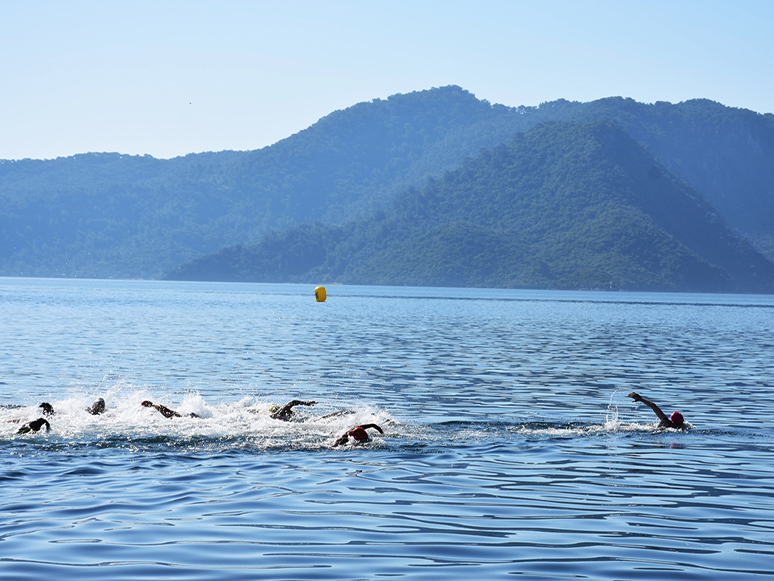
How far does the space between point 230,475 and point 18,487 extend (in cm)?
401

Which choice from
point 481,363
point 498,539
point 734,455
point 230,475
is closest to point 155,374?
point 481,363

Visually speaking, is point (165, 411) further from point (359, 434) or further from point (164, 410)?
point (359, 434)

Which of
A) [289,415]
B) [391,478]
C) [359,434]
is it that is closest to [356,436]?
[359,434]

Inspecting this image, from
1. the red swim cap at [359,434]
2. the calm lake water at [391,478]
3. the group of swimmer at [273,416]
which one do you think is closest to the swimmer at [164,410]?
the group of swimmer at [273,416]

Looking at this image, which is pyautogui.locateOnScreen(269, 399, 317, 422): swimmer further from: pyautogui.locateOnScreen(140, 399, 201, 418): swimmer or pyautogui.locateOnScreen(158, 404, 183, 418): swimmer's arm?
pyautogui.locateOnScreen(158, 404, 183, 418): swimmer's arm

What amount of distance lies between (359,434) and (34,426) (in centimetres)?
741

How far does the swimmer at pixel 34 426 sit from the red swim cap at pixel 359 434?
7015 millimetres

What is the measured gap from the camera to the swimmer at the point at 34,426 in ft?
69.4

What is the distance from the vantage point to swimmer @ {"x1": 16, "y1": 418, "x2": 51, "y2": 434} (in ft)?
69.4

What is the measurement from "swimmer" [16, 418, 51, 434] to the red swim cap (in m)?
7.02

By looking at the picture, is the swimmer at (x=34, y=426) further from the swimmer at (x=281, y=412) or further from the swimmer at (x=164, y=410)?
the swimmer at (x=281, y=412)

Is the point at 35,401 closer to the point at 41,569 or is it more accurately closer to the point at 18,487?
the point at 18,487

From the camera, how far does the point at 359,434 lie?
22000mm

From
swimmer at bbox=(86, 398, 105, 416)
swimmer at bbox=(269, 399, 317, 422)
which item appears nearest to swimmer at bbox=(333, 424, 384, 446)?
swimmer at bbox=(269, 399, 317, 422)
